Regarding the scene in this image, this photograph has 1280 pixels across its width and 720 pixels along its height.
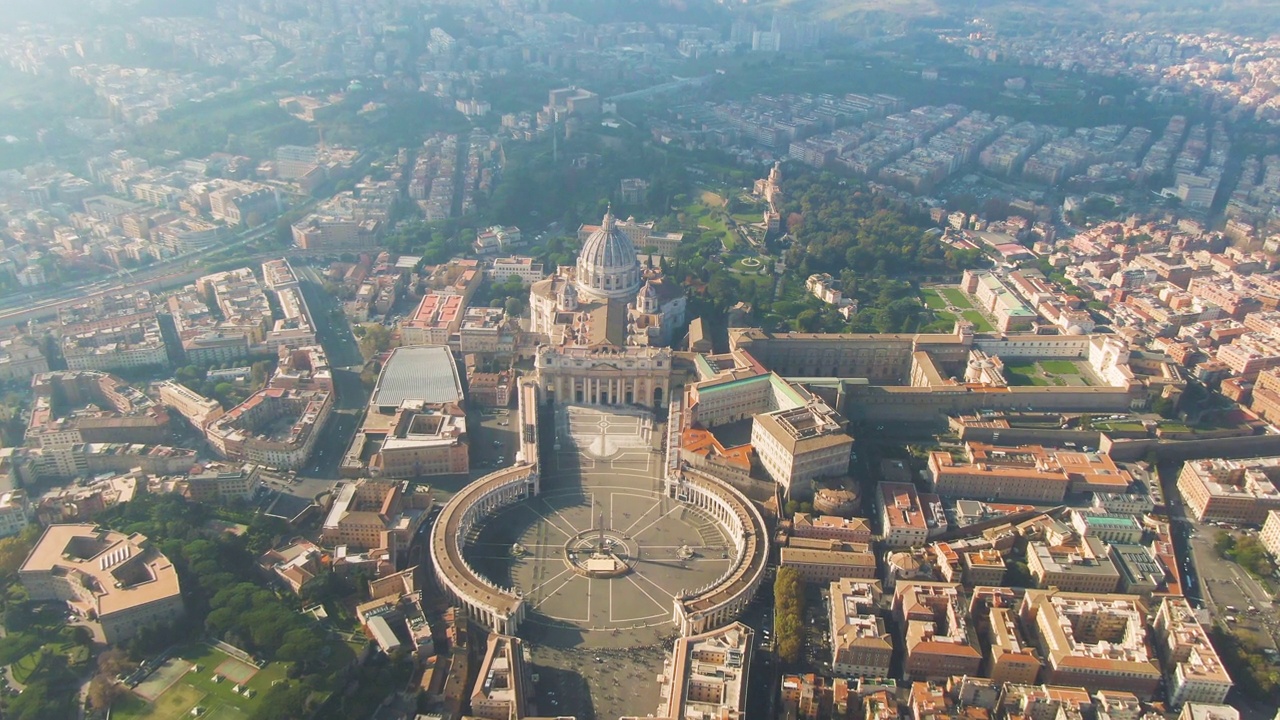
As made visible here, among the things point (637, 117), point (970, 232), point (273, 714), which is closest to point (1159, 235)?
point (970, 232)

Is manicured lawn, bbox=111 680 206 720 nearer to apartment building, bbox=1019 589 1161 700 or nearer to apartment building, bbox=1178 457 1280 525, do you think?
apartment building, bbox=1019 589 1161 700

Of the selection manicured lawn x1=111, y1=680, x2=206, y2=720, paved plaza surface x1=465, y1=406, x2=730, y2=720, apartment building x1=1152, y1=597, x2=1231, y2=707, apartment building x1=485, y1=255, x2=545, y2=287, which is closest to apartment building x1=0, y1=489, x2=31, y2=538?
manicured lawn x1=111, y1=680, x2=206, y2=720

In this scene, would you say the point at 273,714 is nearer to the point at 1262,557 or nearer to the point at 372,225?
the point at 1262,557

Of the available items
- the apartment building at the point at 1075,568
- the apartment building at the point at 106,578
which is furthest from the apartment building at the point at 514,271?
the apartment building at the point at 1075,568

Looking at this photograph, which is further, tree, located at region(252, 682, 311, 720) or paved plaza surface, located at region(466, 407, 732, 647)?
paved plaza surface, located at region(466, 407, 732, 647)

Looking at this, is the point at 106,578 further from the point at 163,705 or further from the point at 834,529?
the point at 834,529

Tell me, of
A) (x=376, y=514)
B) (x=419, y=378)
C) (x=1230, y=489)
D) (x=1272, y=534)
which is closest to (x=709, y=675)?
(x=376, y=514)
